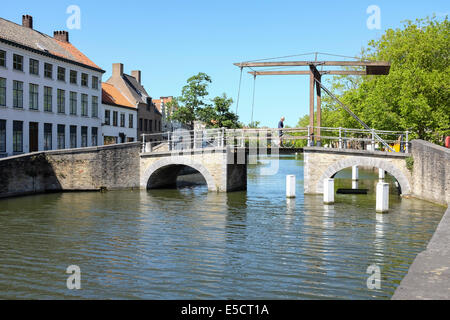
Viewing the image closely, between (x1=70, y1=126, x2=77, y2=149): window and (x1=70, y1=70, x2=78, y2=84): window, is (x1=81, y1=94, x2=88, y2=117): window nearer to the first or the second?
(x1=70, y1=70, x2=78, y2=84): window

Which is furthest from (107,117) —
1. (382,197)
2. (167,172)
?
(382,197)

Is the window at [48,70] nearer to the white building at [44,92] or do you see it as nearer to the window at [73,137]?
the white building at [44,92]

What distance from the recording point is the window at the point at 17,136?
2939cm

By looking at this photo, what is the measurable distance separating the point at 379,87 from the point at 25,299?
1105 inches

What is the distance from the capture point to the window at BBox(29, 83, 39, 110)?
3103 centimetres

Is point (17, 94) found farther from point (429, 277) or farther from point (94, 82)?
point (429, 277)

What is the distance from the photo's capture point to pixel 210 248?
1151 centimetres

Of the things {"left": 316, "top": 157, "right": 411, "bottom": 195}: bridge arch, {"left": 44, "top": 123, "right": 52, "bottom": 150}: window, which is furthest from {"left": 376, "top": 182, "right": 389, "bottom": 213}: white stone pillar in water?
{"left": 44, "top": 123, "right": 52, "bottom": 150}: window

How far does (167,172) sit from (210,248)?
62.5 feet

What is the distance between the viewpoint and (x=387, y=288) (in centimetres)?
801

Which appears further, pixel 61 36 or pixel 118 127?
pixel 118 127

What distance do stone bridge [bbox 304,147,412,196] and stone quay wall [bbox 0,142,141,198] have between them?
11063mm
